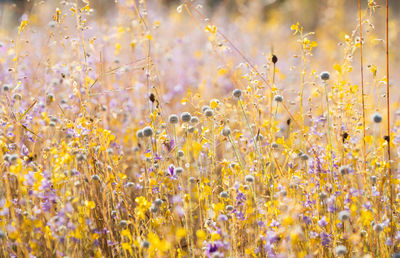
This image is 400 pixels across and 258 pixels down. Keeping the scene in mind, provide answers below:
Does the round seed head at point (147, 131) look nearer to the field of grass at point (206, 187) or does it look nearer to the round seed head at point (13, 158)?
the field of grass at point (206, 187)

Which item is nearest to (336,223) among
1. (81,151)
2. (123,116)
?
(81,151)

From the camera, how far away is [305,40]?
1.71 metres

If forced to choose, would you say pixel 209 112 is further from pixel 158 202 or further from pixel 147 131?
pixel 158 202

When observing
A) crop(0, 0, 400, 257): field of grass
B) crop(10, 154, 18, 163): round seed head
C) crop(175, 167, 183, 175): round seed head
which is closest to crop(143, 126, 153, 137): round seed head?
crop(0, 0, 400, 257): field of grass

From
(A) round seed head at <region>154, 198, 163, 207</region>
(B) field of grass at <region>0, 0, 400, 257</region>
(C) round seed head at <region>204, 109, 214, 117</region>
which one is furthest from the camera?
(C) round seed head at <region>204, 109, 214, 117</region>

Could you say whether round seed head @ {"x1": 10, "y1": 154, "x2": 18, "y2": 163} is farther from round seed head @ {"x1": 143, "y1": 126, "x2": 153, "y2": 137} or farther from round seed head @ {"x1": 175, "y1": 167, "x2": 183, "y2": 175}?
round seed head @ {"x1": 175, "y1": 167, "x2": 183, "y2": 175}

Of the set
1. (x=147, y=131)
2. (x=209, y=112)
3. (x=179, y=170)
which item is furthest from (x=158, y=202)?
(x=209, y=112)

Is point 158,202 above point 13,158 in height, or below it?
below

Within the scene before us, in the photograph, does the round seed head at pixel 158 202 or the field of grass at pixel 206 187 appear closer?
the field of grass at pixel 206 187

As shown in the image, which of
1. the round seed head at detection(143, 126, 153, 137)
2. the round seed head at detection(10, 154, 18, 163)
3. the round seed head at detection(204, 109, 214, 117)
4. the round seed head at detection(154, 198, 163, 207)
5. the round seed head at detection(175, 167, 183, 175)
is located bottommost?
the round seed head at detection(154, 198, 163, 207)

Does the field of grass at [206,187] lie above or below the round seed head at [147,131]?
below

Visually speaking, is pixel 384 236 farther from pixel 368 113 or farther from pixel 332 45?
pixel 332 45

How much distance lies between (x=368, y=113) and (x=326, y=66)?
116 inches

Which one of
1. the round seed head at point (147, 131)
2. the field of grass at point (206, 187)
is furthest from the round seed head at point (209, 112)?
the round seed head at point (147, 131)
